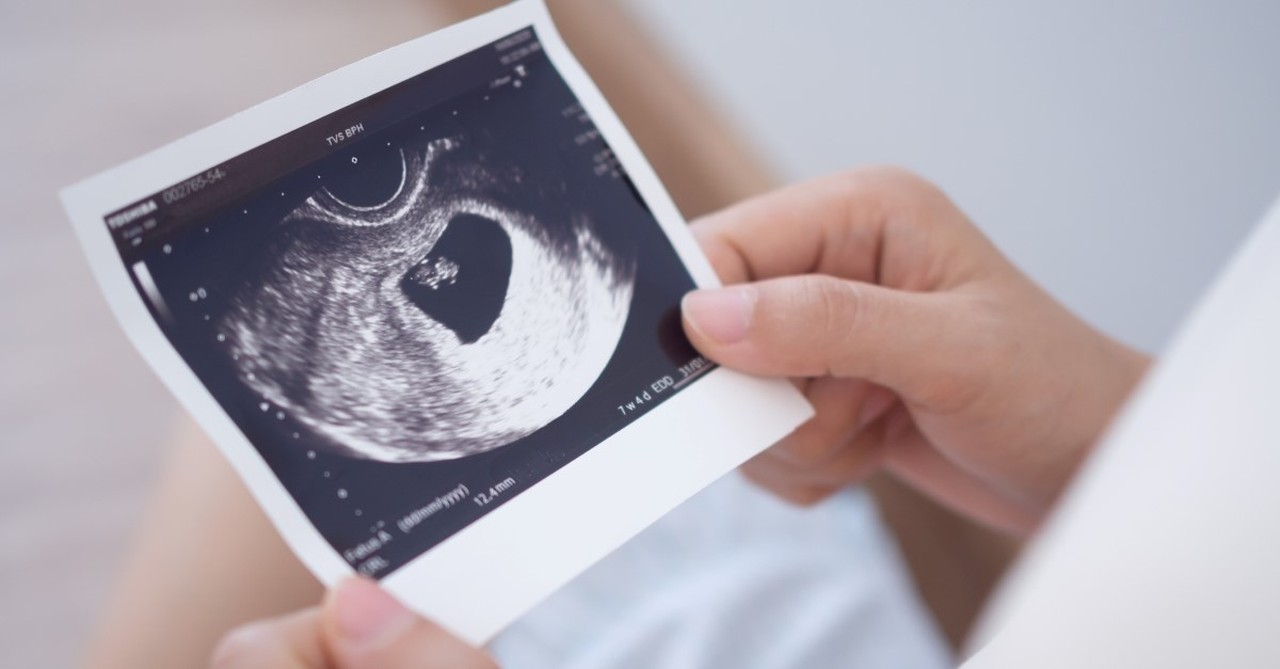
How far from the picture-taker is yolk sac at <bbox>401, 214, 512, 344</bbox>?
494mm

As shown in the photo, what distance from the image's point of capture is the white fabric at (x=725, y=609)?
73 centimetres

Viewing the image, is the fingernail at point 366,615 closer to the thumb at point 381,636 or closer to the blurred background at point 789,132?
the thumb at point 381,636

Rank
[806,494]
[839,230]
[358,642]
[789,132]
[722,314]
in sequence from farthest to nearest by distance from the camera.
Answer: [789,132]
[806,494]
[839,230]
[722,314]
[358,642]

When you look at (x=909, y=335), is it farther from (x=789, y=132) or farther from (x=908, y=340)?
(x=789, y=132)

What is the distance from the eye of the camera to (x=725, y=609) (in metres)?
0.74

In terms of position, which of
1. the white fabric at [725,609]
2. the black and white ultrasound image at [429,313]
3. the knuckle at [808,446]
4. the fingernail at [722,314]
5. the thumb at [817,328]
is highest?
the black and white ultrasound image at [429,313]

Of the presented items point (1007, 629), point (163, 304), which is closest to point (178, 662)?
point (163, 304)

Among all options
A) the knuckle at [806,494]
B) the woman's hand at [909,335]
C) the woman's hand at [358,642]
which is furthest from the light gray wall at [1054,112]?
the woman's hand at [358,642]

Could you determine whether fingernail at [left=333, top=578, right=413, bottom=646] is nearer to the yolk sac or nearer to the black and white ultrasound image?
the black and white ultrasound image

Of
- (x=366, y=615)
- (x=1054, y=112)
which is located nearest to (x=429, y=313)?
(x=366, y=615)

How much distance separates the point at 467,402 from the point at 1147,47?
0.68 metres

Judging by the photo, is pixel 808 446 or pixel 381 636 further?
pixel 808 446

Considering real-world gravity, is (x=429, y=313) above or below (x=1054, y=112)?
above

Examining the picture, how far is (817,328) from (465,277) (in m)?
0.22
